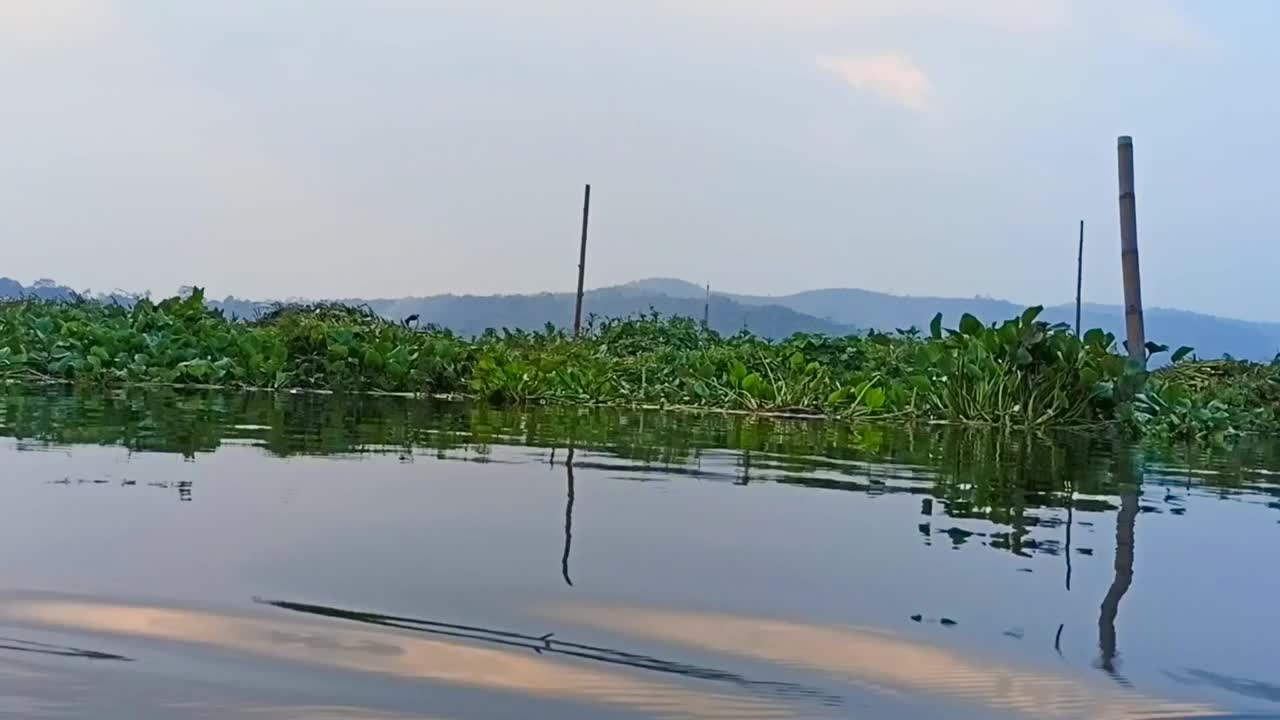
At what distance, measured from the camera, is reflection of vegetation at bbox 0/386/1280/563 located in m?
2.58

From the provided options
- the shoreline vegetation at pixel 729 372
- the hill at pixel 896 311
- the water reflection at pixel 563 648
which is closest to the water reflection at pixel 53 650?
the water reflection at pixel 563 648

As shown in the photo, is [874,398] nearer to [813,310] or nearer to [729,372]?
[729,372]

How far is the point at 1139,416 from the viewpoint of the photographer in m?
4.78

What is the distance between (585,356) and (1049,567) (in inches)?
225

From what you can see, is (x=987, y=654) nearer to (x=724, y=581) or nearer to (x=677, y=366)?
(x=724, y=581)

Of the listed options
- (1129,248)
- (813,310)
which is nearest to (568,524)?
(1129,248)

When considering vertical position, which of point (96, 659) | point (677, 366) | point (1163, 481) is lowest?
point (96, 659)

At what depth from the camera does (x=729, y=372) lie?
5941mm

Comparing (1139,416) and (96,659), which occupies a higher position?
(1139,416)

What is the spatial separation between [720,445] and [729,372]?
7.67ft

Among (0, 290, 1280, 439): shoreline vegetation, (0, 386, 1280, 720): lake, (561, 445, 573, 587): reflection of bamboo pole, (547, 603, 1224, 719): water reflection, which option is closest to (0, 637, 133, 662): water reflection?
(0, 386, 1280, 720): lake

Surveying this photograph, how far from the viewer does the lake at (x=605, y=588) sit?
103 centimetres

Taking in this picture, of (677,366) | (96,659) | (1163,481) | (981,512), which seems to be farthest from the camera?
(677,366)

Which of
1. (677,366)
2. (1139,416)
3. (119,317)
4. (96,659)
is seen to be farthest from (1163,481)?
(119,317)
